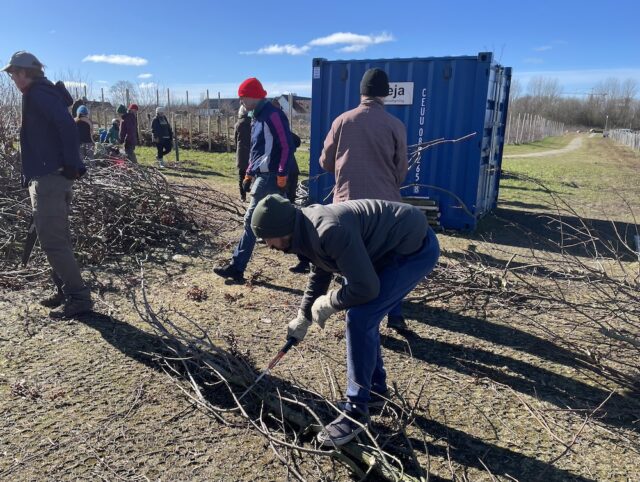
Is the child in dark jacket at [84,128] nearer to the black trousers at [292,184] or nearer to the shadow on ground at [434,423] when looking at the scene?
the black trousers at [292,184]

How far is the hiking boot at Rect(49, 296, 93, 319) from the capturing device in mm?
4246

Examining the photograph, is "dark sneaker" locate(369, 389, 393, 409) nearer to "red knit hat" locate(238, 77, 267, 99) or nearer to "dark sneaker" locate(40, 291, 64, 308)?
"dark sneaker" locate(40, 291, 64, 308)

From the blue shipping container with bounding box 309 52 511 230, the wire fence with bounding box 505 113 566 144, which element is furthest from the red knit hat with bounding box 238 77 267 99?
the wire fence with bounding box 505 113 566 144

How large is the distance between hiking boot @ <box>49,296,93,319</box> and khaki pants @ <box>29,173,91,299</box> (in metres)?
0.18

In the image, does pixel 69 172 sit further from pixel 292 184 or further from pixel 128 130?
pixel 128 130

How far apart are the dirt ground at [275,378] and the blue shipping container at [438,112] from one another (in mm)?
3066

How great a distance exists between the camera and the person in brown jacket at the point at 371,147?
12.6 ft

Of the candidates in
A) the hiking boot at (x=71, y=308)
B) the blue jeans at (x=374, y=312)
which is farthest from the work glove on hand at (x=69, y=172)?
the blue jeans at (x=374, y=312)

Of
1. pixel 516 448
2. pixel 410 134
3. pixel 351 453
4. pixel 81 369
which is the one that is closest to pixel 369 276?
pixel 351 453

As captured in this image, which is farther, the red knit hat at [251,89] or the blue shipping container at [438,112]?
the blue shipping container at [438,112]

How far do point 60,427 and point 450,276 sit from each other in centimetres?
352

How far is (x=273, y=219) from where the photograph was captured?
235 cm

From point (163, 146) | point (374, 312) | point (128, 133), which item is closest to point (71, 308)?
point (374, 312)

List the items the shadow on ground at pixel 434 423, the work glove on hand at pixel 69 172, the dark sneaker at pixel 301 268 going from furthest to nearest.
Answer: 1. the dark sneaker at pixel 301 268
2. the work glove on hand at pixel 69 172
3. the shadow on ground at pixel 434 423
